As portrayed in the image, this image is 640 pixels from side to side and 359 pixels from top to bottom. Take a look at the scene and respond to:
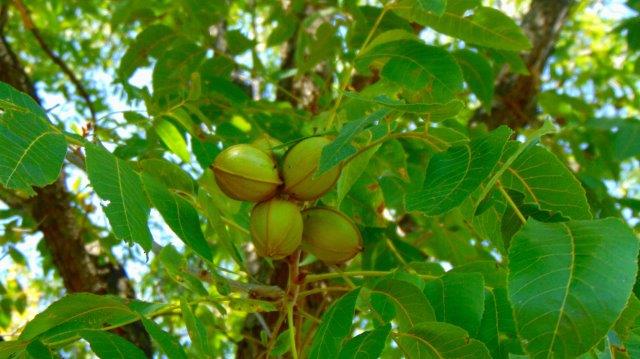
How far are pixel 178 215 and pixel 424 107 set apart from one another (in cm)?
57

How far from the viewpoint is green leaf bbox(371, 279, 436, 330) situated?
56.7 inches

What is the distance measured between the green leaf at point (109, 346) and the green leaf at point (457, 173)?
657mm

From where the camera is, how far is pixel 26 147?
52.0 inches

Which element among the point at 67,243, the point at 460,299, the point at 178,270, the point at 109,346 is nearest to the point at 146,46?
the point at 67,243

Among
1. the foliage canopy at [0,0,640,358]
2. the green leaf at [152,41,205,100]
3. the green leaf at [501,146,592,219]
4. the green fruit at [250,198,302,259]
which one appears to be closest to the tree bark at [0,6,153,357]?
the foliage canopy at [0,0,640,358]

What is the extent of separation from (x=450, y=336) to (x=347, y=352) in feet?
0.65

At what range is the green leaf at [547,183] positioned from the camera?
135cm

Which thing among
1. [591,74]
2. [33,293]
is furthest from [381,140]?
[33,293]

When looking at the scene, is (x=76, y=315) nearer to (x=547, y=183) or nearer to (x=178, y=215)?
(x=178, y=215)

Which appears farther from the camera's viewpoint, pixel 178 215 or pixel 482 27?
pixel 482 27

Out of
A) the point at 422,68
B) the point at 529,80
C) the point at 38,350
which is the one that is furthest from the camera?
the point at 529,80

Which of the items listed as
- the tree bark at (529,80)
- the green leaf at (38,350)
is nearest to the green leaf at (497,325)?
the green leaf at (38,350)

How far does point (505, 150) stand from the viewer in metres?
1.37

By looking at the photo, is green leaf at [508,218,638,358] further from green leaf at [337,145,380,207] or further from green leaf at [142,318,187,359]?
green leaf at [142,318,187,359]
